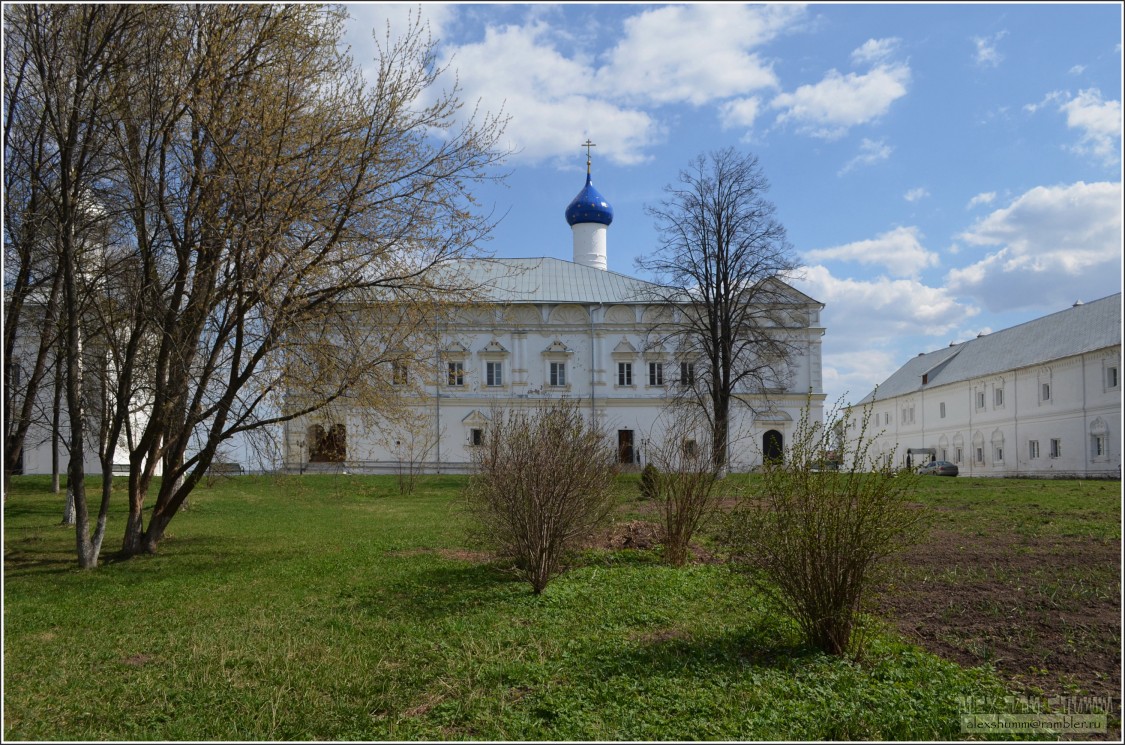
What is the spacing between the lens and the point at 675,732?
458 cm

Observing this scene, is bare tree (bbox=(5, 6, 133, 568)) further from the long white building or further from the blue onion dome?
the blue onion dome

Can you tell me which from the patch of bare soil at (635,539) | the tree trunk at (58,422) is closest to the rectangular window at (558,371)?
the tree trunk at (58,422)

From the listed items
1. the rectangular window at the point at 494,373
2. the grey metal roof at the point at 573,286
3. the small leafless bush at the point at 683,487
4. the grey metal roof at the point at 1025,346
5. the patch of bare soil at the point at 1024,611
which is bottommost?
the patch of bare soil at the point at 1024,611

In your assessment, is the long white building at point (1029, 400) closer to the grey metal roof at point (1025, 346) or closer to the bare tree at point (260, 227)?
the grey metal roof at point (1025, 346)

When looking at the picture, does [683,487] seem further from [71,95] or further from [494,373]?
[494,373]

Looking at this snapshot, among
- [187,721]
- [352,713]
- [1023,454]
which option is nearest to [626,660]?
[352,713]

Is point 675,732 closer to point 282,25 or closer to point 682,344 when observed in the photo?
point 282,25

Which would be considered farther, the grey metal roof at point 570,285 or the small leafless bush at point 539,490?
the grey metal roof at point 570,285

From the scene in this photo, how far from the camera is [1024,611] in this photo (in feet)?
22.2

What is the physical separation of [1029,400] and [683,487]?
36.7 m

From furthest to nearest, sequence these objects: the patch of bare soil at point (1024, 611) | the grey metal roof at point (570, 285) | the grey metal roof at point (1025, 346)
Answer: the grey metal roof at point (570, 285) < the grey metal roof at point (1025, 346) < the patch of bare soil at point (1024, 611)

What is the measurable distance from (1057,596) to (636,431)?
1258 inches

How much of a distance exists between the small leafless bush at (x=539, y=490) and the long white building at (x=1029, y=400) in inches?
899

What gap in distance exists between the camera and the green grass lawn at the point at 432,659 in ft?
15.7
